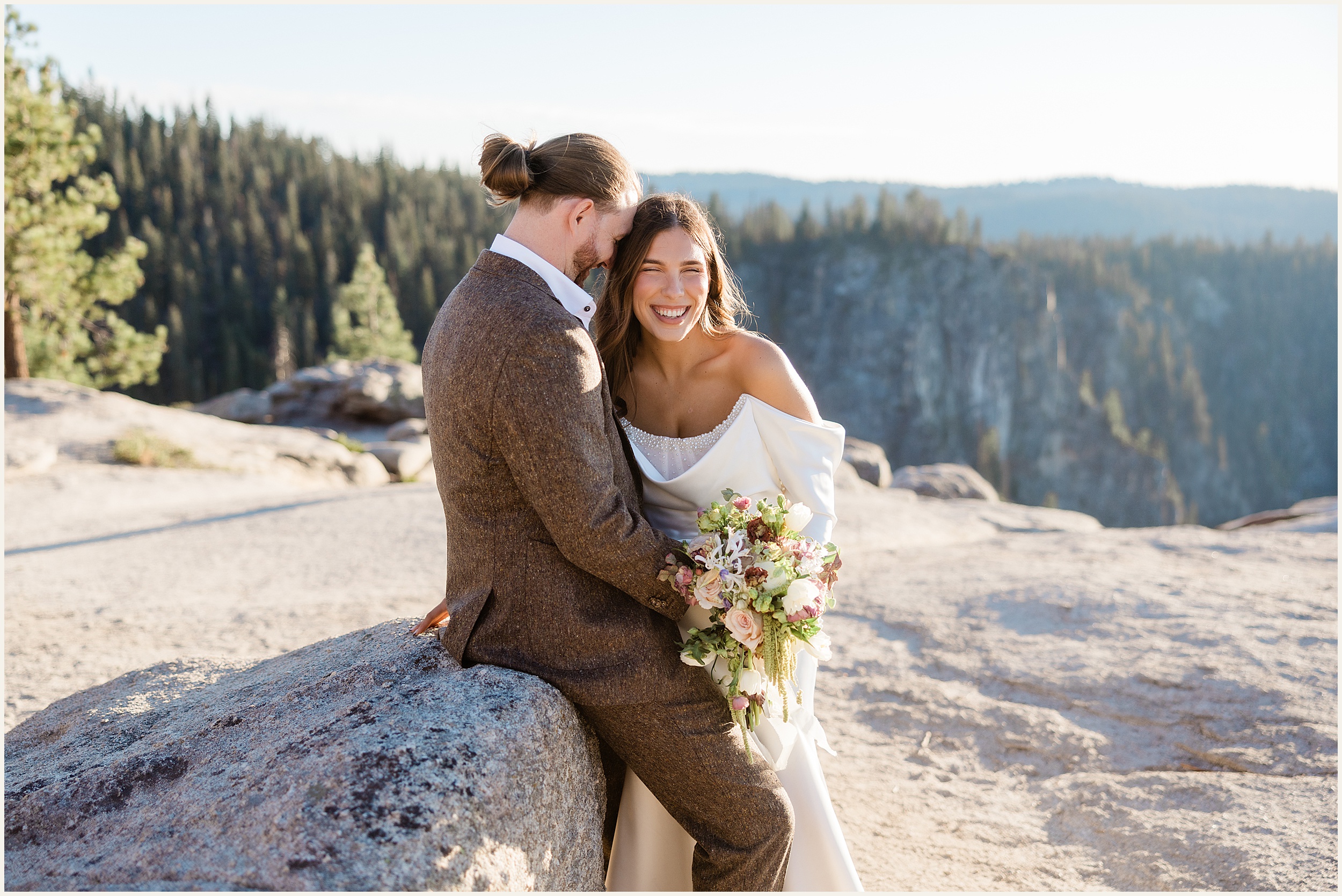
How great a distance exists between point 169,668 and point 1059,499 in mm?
77656

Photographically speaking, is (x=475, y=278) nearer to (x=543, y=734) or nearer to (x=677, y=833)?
(x=543, y=734)

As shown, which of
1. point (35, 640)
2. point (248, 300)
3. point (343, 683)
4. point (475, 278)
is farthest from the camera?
point (248, 300)

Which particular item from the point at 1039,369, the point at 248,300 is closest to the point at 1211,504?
the point at 1039,369

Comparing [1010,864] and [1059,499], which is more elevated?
[1010,864]

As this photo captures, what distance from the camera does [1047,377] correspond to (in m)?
76.3

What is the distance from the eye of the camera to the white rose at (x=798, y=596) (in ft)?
7.63

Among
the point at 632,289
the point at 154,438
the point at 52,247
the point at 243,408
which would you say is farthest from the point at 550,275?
the point at 243,408

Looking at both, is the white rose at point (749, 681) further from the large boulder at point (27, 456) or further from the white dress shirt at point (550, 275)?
the large boulder at point (27, 456)

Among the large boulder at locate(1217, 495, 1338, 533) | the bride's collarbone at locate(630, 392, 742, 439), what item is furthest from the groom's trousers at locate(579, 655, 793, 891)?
the large boulder at locate(1217, 495, 1338, 533)

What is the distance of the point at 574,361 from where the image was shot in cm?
223

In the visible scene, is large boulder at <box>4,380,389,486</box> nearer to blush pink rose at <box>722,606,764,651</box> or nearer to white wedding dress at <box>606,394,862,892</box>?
white wedding dress at <box>606,394,862,892</box>

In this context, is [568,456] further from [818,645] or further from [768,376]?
[768,376]

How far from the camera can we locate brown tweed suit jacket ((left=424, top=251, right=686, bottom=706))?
7.25 feet

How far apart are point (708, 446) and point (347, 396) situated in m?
19.7
